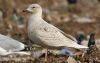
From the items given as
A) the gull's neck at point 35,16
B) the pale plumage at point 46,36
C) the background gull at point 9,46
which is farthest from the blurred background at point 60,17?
the pale plumage at point 46,36

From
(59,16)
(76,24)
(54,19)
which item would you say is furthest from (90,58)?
(59,16)

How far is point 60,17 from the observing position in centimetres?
3072

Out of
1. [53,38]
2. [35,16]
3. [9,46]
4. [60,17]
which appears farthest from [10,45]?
[60,17]

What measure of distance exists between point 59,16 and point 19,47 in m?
19.8

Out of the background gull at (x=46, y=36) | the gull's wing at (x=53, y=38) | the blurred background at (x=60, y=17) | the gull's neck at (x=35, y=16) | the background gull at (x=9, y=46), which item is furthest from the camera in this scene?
the blurred background at (x=60, y=17)

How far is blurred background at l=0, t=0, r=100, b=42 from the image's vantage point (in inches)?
919

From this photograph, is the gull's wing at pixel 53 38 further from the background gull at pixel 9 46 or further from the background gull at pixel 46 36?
the background gull at pixel 9 46

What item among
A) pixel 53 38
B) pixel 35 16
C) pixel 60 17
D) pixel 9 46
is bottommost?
pixel 60 17

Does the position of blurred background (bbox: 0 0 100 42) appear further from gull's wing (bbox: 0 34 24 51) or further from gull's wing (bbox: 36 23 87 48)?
gull's wing (bbox: 36 23 87 48)

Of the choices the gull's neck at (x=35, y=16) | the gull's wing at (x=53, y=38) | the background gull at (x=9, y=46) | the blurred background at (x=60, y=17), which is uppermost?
the gull's neck at (x=35, y=16)

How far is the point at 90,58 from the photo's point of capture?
11.4m

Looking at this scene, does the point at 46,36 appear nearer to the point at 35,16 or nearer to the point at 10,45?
the point at 35,16

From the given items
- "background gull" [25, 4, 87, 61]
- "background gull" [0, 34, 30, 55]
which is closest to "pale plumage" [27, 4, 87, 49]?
"background gull" [25, 4, 87, 61]

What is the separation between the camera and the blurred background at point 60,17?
2335 cm
